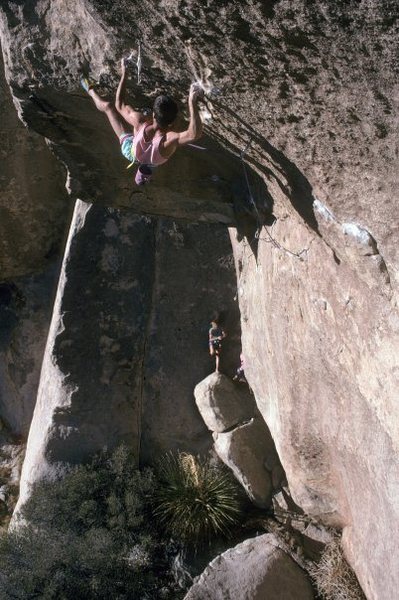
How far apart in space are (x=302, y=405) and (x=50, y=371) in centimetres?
355

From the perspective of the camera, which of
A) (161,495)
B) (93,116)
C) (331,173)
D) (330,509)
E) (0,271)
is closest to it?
(331,173)

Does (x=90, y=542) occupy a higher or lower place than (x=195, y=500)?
lower

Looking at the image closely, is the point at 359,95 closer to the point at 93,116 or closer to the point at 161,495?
the point at 93,116

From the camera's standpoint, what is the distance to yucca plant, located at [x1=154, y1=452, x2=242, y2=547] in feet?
24.2

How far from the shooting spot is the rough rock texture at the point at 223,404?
7734mm

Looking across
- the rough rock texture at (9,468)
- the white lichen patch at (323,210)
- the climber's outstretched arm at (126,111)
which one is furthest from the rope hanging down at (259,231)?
the rough rock texture at (9,468)

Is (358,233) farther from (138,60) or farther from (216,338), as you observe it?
(216,338)

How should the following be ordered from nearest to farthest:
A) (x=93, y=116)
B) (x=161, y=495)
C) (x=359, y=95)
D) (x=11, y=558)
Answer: (x=359, y=95) < (x=93, y=116) < (x=11, y=558) < (x=161, y=495)

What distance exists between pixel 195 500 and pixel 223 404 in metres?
1.09

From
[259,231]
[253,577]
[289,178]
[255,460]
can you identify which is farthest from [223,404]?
[289,178]

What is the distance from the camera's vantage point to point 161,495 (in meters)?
7.79

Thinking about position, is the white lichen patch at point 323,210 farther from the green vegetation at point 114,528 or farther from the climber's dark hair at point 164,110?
the green vegetation at point 114,528

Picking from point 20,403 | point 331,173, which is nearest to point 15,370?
point 20,403

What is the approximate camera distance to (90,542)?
23.7 feet
